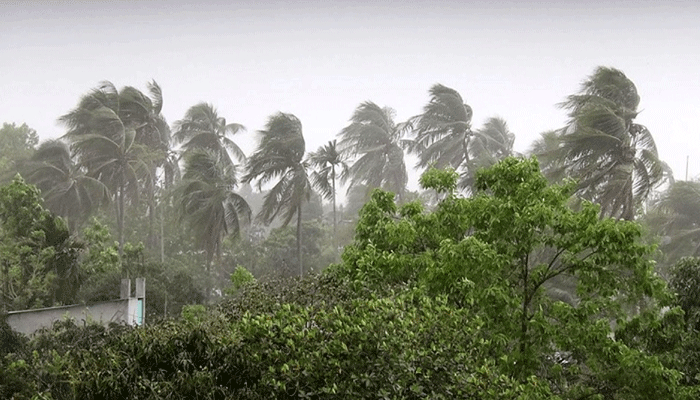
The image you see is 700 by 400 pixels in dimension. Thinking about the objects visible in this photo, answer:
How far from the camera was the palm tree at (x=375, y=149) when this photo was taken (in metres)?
37.6

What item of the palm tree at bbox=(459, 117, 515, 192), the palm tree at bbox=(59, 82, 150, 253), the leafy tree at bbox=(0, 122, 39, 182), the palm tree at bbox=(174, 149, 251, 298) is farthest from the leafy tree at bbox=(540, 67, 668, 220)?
the leafy tree at bbox=(0, 122, 39, 182)

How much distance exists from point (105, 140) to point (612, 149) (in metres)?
19.9

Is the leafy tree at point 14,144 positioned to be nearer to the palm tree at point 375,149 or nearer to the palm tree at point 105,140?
the palm tree at point 105,140

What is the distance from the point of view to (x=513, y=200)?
1091 cm

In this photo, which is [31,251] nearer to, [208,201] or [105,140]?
[208,201]

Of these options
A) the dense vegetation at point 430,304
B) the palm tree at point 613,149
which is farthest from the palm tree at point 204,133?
the palm tree at point 613,149

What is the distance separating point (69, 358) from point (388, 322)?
360 centimetres

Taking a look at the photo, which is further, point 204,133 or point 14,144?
point 14,144

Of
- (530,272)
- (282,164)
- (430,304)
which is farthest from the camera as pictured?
(282,164)

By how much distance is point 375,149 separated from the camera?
3719 cm

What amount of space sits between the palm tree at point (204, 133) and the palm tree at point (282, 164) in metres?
4.31

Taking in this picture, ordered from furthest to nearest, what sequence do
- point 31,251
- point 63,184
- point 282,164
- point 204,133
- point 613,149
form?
point 204,133 < point 282,164 < point 63,184 < point 613,149 < point 31,251

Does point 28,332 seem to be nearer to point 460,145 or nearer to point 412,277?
point 412,277

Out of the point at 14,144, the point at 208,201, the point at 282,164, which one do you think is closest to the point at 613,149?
the point at 282,164
